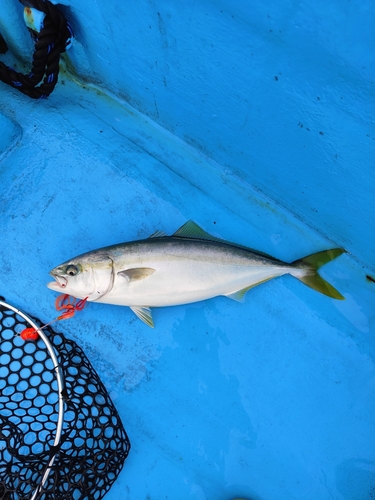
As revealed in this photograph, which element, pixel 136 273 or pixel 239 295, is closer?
pixel 136 273

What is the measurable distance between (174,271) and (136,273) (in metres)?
0.22

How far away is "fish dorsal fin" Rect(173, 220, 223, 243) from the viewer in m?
2.31

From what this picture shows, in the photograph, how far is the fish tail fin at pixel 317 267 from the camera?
2338 mm

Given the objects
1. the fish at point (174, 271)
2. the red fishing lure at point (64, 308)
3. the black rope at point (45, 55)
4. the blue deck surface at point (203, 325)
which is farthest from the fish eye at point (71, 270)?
the black rope at point (45, 55)

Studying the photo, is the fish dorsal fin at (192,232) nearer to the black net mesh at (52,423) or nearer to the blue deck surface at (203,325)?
the blue deck surface at (203,325)

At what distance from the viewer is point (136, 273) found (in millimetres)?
2160

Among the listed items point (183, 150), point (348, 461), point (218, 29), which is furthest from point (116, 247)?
point (348, 461)

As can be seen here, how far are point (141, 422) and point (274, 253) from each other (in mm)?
1352

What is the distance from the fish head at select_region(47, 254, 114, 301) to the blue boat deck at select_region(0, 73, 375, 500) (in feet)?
1.02

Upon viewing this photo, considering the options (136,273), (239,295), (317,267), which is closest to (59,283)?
(136,273)

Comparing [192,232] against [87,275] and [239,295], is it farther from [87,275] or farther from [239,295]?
[87,275]

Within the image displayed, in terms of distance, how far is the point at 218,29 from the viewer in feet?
5.85

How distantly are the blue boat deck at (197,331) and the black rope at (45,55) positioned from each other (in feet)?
0.59

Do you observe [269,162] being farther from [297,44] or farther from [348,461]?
[348,461]
